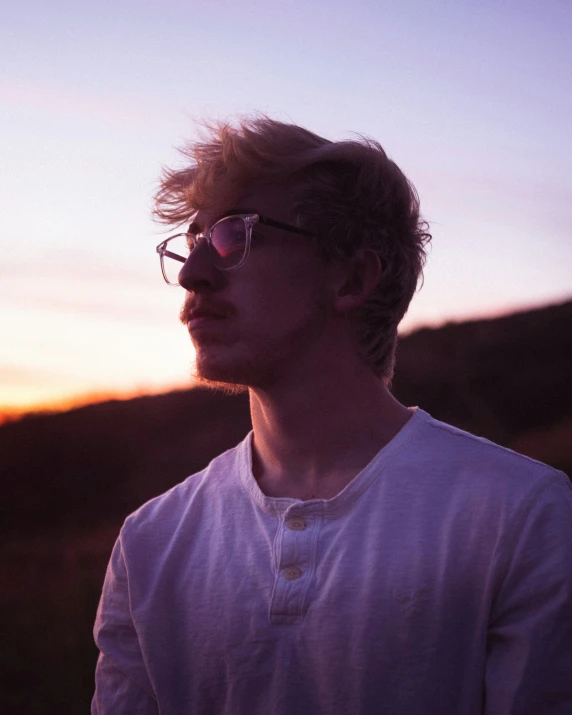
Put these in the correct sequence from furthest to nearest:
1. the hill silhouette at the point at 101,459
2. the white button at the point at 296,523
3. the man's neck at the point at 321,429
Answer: the hill silhouette at the point at 101,459, the man's neck at the point at 321,429, the white button at the point at 296,523

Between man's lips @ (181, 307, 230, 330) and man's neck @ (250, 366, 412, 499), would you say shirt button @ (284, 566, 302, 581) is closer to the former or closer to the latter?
man's neck @ (250, 366, 412, 499)

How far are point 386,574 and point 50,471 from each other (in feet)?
21.2

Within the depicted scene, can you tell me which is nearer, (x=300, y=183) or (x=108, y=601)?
(x=108, y=601)

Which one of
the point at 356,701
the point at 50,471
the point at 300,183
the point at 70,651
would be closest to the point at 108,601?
the point at 356,701

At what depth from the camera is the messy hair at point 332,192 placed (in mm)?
2840

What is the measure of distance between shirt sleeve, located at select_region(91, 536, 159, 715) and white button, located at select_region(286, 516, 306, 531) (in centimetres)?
70

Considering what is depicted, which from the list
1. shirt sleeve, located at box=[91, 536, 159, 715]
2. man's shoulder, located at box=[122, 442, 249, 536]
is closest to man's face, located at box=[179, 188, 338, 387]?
man's shoulder, located at box=[122, 442, 249, 536]

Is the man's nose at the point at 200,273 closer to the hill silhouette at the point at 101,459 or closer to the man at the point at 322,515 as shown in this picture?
the man at the point at 322,515

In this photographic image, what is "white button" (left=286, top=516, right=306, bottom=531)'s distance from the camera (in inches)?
92.0

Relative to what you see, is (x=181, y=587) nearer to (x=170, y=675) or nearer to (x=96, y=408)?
(x=170, y=675)

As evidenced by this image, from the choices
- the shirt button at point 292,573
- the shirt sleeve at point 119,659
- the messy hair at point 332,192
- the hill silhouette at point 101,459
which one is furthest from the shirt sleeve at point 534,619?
the hill silhouette at point 101,459

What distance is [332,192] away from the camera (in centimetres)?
292

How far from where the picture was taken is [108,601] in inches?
105

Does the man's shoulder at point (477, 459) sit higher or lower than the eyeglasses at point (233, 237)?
lower
